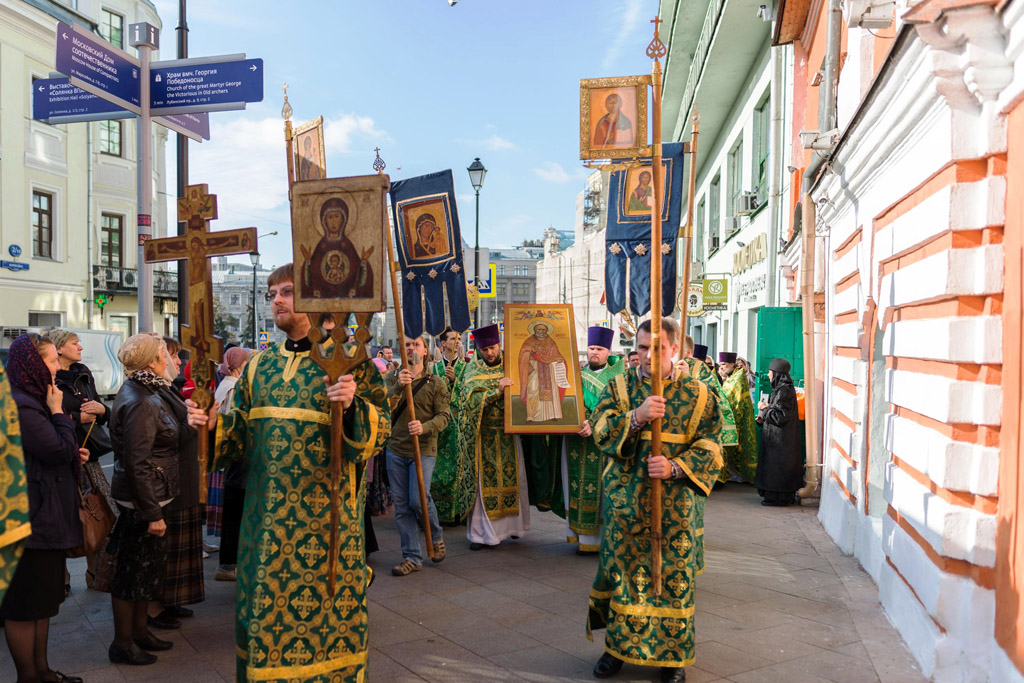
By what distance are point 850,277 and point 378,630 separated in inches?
202

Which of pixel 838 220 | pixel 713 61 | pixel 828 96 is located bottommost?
pixel 838 220

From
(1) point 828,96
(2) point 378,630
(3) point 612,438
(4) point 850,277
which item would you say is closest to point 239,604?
(2) point 378,630

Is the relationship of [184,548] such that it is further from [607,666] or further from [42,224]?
[42,224]

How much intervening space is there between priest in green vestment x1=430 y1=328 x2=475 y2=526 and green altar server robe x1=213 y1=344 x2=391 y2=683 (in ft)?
12.5

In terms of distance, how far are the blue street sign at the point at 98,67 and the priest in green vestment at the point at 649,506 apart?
541 cm

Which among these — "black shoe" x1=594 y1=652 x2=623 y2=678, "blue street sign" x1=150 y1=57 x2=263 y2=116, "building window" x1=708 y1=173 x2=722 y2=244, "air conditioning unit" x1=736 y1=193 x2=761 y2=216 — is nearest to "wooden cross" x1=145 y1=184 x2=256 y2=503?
"black shoe" x1=594 y1=652 x2=623 y2=678

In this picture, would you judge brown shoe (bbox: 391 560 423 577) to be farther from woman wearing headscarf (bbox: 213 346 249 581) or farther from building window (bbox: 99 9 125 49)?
building window (bbox: 99 9 125 49)

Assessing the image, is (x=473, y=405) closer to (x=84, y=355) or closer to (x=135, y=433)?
(x=135, y=433)

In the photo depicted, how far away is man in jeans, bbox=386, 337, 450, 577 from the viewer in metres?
7.04

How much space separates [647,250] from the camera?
7266mm

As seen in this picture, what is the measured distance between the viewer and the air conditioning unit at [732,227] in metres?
19.5

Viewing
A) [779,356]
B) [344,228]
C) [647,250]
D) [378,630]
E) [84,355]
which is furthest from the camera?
[84,355]

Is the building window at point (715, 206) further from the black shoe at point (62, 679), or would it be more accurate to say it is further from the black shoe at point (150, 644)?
the black shoe at point (62, 679)

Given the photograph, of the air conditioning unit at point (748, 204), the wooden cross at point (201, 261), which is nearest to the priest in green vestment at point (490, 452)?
the wooden cross at point (201, 261)
